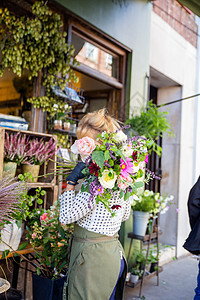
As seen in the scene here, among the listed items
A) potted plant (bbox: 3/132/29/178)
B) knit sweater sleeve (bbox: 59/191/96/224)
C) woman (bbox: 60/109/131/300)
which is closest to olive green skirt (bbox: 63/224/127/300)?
woman (bbox: 60/109/131/300)

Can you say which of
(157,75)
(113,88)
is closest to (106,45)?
(113,88)

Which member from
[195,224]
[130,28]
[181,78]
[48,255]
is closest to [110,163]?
[48,255]

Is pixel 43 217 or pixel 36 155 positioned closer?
pixel 43 217

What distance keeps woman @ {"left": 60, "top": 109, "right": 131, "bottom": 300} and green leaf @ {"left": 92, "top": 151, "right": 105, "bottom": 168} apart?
7.6 inches

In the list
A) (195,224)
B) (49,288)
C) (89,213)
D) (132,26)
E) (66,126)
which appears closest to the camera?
(89,213)

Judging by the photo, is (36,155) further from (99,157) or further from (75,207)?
(99,157)

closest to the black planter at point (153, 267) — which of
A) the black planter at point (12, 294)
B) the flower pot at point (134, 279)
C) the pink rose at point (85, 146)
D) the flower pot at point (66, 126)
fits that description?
the flower pot at point (134, 279)

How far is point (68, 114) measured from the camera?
358cm

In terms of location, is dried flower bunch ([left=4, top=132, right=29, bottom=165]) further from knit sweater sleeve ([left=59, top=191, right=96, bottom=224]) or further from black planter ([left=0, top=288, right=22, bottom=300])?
black planter ([left=0, top=288, right=22, bottom=300])

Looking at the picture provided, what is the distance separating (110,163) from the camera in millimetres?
1626

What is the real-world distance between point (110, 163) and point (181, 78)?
4802 millimetres

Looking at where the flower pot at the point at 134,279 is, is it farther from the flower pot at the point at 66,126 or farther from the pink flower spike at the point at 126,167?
the pink flower spike at the point at 126,167

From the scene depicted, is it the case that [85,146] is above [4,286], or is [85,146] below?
above

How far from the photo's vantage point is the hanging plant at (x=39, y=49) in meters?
2.88
